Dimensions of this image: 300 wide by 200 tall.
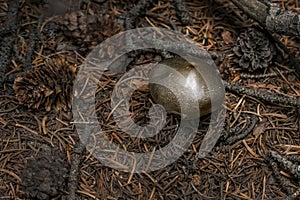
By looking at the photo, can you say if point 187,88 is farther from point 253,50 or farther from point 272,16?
point 272,16

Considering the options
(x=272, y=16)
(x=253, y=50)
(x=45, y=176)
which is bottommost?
(x=45, y=176)

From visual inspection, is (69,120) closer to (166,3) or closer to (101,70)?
(101,70)

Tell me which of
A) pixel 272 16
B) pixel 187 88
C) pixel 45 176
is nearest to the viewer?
pixel 45 176

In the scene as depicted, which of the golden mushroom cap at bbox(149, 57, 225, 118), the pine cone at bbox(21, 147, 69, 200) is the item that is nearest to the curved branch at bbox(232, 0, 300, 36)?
the golden mushroom cap at bbox(149, 57, 225, 118)

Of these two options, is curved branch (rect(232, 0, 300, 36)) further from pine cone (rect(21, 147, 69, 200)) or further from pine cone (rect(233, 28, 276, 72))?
pine cone (rect(21, 147, 69, 200))

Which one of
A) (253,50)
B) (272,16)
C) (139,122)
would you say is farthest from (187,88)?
(272,16)

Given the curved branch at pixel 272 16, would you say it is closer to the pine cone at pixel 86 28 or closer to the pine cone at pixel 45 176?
the pine cone at pixel 86 28
